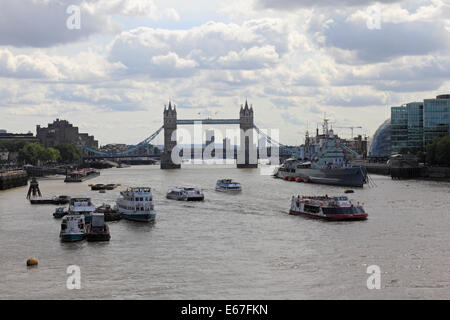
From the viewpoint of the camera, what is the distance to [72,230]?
38.6m

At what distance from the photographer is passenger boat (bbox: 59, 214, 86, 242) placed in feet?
126

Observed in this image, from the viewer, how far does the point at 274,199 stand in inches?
2611

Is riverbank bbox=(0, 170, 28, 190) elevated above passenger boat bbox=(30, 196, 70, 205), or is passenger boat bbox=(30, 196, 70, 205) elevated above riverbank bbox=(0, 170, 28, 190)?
riverbank bbox=(0, 170, 28, 190)

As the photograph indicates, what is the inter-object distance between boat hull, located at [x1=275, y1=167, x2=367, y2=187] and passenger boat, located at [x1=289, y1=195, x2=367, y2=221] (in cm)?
3688

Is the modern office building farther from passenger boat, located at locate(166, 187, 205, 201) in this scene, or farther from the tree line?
passenger boat, located at locate(166, 187, 205, 201)

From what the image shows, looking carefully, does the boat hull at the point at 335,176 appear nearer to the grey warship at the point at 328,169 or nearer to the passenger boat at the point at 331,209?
the grey warship at the point at 328,169

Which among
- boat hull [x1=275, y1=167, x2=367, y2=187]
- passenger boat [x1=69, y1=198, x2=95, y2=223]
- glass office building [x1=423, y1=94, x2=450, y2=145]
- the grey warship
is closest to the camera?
passenger boat [x1=69, y1=198, x2=95, y2=223]

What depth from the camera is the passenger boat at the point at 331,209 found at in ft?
156

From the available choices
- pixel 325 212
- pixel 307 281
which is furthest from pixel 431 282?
pixel 325 212

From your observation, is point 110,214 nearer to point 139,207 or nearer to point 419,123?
point 139,207

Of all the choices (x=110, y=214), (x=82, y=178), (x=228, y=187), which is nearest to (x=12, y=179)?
(x=82, y=178)

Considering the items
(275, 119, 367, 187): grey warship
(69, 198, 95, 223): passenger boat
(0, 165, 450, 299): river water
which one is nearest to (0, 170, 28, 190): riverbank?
(0, 165, 450, 299): river water

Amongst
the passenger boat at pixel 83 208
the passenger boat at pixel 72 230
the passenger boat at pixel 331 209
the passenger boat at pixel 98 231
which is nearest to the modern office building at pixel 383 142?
the passenger boat at pixel 331 209

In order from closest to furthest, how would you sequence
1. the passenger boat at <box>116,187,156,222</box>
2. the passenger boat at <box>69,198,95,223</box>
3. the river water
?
the river water → the passenger boat at <box>69,198,95,223</box> → the passenger boat at <box>116,187,156,222</box>
